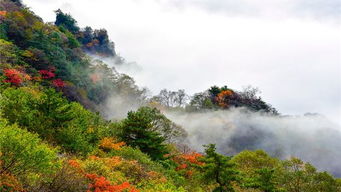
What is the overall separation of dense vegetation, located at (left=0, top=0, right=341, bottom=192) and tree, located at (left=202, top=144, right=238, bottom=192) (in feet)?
0.23

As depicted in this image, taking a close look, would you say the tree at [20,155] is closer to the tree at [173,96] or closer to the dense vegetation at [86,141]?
the dense vegetation at [86,141]

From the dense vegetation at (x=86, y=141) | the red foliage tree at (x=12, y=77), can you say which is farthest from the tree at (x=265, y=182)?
the red foliage tree at (x=12, y=77)

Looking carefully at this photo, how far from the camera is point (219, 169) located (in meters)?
25.4

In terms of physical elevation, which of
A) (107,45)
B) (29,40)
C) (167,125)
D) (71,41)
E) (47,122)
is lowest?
(47,122)

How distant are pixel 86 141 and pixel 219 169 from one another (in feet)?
32.2

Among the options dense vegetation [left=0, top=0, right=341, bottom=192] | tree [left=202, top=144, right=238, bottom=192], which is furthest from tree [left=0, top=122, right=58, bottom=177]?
tree [left=202, top=144, right=238, bottom=192]

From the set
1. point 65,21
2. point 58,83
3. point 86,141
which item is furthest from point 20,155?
point 65,21

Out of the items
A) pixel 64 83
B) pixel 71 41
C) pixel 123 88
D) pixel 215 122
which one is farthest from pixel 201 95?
pixel 64 83

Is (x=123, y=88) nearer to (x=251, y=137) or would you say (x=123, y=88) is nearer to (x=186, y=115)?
(x=186, y=115)

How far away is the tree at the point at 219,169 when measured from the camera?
25250mm

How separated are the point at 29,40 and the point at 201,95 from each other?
4752 cm

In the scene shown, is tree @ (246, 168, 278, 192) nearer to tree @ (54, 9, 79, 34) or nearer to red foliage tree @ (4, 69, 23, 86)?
red foliage tree @ (4, 69, 23, 86)

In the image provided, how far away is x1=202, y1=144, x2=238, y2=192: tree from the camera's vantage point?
994 inches

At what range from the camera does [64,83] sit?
56750 mm
